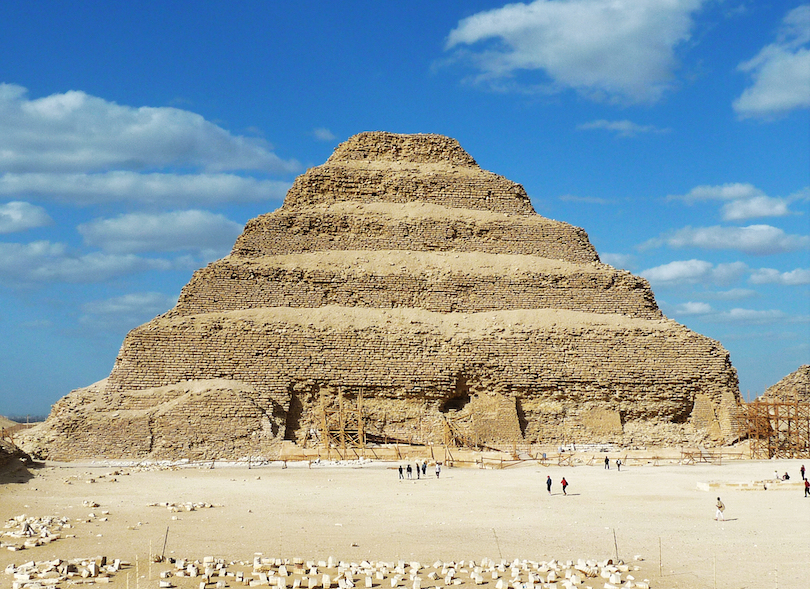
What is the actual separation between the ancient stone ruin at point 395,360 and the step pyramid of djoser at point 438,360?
2.2 inches

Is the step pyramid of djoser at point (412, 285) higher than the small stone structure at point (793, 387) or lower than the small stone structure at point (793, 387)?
higher

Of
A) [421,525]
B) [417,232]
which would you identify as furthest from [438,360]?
[421,525]

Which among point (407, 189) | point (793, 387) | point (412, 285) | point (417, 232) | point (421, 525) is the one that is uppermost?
point (407, 189)

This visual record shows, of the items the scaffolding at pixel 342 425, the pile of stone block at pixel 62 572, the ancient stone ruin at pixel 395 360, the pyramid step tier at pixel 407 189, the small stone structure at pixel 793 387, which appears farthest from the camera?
the pyramid step tier at pixel 407 189

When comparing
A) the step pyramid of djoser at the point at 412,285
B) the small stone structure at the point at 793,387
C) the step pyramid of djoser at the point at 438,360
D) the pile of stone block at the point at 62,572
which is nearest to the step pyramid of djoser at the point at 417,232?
the step pyramid of djoser at the point at 412,285

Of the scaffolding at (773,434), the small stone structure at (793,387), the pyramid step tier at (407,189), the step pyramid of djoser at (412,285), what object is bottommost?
the scaffolding at (773,434)

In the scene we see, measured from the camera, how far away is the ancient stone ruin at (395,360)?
29250mm

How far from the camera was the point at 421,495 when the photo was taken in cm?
1986

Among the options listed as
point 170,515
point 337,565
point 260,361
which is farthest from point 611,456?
point 337,565

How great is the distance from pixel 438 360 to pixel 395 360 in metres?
1.69

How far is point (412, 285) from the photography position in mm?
35688

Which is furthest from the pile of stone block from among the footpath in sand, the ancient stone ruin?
the ancient stone ruin

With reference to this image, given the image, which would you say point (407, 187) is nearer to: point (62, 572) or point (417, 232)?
point (417, 232)

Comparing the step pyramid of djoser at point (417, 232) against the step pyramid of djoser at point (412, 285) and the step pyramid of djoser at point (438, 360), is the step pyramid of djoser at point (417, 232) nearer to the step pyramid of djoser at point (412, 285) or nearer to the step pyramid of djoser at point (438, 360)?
the step pyramid of djoser at point (412, 285)
